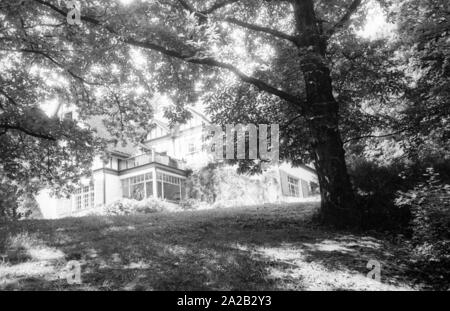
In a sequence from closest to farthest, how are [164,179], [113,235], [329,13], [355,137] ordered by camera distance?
[113,235]
[355,137]
[329,13]
[164,179]

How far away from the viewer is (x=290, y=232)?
33.2ft

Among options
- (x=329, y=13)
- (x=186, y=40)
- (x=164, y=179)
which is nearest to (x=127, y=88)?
(x=186, y=40)

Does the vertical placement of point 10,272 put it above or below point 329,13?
below

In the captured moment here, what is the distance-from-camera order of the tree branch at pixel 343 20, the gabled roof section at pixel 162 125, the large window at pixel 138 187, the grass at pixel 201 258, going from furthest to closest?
the gabled roof section at pixel 162 125 < the large window at pixel 138 187 < the tree branch at pixel 343 20 < the grass at pixel 201 258

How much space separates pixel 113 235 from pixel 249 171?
5032 millimetres

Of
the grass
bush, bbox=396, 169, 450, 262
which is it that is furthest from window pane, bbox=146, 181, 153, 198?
bush, bbox=396, 169, 450, 262

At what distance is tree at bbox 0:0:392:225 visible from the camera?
10.0 metres

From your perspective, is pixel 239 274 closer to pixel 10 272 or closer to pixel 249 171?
pixel 10 272

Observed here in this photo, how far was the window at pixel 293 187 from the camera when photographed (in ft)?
109

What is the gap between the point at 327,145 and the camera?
1053 centimetres

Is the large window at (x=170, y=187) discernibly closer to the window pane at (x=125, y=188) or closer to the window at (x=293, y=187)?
the window pane at (x=125, y=188)

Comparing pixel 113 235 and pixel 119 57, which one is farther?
pixel 119 57

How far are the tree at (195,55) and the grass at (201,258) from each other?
226 centimetres

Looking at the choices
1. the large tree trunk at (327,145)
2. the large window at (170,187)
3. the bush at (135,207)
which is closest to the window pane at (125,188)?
the large window at (170,187)
